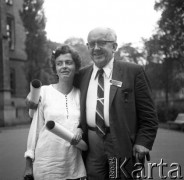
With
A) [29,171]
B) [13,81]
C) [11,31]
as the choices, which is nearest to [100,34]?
[29,171]

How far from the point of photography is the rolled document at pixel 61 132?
2.71 m

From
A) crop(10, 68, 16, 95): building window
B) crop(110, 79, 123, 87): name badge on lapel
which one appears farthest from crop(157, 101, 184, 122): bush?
crop(110, 79, 123, 87): name badge on lapel

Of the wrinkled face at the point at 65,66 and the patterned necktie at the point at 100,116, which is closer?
the patterned necktie at the point at 100,116

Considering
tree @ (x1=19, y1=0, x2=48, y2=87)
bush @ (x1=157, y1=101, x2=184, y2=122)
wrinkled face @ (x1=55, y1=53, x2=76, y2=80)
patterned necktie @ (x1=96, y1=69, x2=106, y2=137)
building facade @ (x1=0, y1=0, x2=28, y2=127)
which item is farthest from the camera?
tree @ (x1=19, y1=0, x2=48, y2=87)

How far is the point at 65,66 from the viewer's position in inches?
128

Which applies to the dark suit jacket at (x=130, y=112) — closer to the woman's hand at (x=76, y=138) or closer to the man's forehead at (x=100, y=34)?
the woman's hand at (x=76, y=138)

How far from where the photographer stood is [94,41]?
316 centimetres

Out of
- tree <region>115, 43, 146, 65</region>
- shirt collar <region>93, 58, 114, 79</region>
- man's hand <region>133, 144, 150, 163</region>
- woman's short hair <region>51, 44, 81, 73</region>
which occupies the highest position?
tree <region>115, 43, 146, 65</region>

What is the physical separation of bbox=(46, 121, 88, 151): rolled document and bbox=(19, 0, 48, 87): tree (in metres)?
24.1

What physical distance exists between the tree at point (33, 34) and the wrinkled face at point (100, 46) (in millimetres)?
23903

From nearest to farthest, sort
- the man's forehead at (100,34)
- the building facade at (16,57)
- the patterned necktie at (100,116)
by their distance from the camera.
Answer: the patterned necktie at (100,116) < the man's forehead at (100,34) < the building facade at (16,57)

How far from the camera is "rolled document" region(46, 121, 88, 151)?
271 cm

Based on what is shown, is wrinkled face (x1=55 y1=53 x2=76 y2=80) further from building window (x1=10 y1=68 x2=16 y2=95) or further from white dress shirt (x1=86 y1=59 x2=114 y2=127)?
building window (x1=10 y1=68 x2=16 y2=95)

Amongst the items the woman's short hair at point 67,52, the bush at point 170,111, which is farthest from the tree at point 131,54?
the woman's short hair at point 67,52
